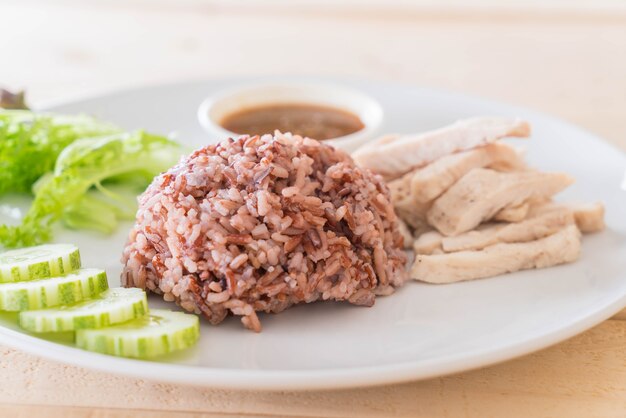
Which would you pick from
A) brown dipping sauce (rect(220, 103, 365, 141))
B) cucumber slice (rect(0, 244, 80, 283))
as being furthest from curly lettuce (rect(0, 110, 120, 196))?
cucumber slice (rect(0, 244, 80, 283))

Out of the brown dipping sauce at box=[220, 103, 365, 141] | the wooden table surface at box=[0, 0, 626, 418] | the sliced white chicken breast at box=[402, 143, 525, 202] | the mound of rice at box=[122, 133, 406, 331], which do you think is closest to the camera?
the mound of rice at box=[122, 133, 406, 331]

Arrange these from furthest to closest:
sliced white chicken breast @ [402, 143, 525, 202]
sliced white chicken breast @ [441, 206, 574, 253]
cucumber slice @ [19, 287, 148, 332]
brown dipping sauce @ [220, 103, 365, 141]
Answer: brown dipping sauce @ [220, 103, 365, 141] → sliced white chicken breast @ [402, 143, 525, 202] → sliced white chicken breast @ [441, 206, 574, 253] → cucumber slice @ [19, 287, 148, 332]

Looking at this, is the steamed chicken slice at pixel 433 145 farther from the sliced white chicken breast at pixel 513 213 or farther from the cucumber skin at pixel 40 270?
the cucumber skin at pixel 40 270

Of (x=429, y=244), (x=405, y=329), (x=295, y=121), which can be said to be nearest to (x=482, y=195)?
(x=429, y=244)

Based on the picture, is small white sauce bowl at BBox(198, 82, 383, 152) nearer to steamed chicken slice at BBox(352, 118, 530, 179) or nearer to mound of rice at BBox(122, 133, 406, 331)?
steamed chicken slice at BBox(352, 118, 530, 179)

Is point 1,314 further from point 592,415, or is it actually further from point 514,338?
point 592,415

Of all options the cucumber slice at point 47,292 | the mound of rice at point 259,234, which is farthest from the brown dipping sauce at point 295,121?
the cucumber slice at point 47,292
